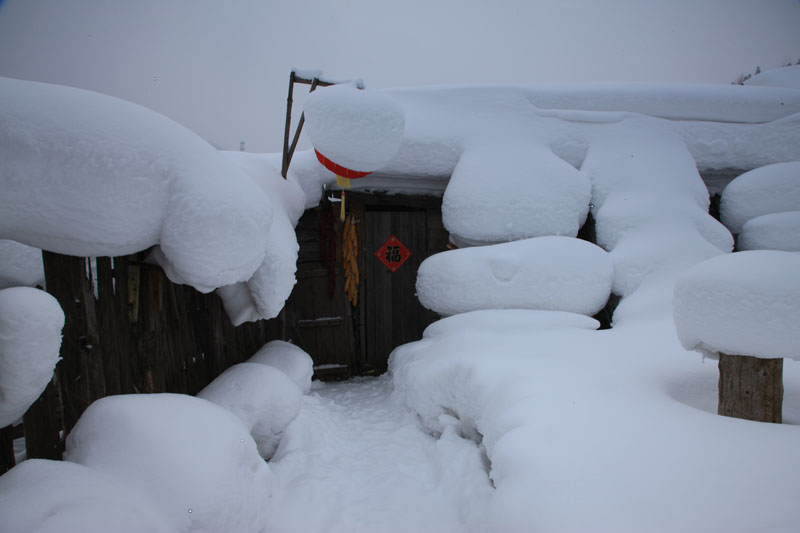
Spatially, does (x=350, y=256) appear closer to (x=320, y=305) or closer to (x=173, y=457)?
(x=320, y=305)

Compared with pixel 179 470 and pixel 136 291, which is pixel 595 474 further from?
pixel 136 291

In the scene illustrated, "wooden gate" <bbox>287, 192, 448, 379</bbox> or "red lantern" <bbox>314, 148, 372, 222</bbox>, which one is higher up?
"red lantern" <bbox>314, 148, 372, 222</bbox>

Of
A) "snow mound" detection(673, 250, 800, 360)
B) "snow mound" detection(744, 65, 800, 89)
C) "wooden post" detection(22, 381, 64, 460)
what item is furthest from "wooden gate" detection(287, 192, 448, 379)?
"snow mound" detection(744, 65, 800, 89)

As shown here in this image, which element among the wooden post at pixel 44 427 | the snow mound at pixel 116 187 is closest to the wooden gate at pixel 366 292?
the snow mound at pixel 116 187

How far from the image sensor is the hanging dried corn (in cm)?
510

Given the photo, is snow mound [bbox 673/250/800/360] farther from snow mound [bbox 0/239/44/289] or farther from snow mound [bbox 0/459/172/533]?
snow mound [bbox 0/239/44/289]

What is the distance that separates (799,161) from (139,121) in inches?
278

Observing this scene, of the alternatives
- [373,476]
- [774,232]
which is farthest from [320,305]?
[774,232]

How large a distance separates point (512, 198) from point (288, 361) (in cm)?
296

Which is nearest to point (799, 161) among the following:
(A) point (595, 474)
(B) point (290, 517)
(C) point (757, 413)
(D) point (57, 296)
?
(C) point (757, 413)

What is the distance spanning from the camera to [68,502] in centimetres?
132

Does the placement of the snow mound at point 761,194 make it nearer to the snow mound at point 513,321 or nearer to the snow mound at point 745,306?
the snow mound at point 513,321

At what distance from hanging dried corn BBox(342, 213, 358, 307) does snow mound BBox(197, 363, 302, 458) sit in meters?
2.20

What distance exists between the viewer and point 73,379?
190cm
